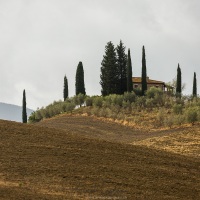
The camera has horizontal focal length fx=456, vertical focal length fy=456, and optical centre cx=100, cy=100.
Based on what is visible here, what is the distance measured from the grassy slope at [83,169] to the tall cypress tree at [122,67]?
41.1m

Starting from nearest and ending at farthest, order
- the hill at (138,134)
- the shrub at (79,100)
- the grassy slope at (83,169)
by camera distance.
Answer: the grassy slope at (83,169) → the hill at (138,134) → the shrub at (79,100)

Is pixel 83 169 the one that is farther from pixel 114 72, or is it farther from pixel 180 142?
pixel 114 72

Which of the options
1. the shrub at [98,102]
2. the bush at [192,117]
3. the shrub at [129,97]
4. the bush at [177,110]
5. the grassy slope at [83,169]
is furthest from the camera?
the shrub at [129,97]

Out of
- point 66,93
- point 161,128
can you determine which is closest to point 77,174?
point 161,128

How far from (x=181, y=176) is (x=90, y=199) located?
5906mm

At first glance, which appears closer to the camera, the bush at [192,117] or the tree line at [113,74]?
the bush at [192,117]

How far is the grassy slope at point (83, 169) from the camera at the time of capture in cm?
1505

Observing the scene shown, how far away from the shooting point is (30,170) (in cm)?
1681

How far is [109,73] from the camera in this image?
212ft

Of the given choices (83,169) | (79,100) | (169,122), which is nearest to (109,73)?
(79,100)

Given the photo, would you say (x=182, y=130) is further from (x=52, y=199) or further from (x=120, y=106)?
(x=52, y=199)

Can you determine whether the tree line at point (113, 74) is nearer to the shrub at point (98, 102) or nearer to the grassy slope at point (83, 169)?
the shrub at point (98, 102)

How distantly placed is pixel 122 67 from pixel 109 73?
2.46m

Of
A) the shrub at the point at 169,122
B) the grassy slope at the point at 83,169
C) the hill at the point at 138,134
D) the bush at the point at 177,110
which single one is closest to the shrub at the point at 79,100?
the hill at the point at 138,134
